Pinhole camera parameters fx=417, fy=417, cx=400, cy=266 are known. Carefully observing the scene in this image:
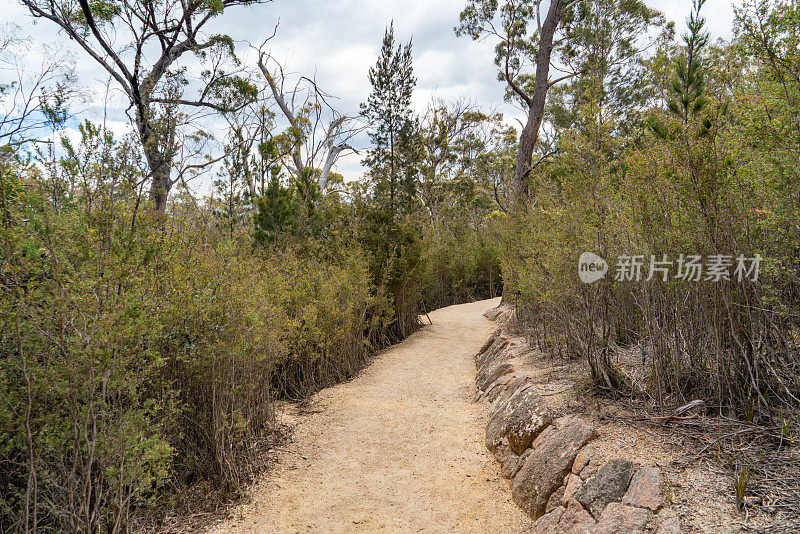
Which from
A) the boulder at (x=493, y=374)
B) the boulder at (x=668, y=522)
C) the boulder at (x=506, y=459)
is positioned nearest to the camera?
the boulder at (x=668, y=522)

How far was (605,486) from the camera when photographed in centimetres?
217

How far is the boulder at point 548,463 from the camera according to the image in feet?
8.34

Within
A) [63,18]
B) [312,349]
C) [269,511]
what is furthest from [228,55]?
[269,511]

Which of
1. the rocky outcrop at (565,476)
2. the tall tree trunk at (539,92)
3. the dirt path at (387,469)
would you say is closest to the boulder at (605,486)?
the rocky outcrop at (565,476)

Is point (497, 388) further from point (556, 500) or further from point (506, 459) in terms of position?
point (556, 500)

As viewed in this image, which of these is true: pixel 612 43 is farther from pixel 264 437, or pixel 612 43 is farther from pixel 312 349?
pixel 264 437

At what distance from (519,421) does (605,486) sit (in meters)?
1.09

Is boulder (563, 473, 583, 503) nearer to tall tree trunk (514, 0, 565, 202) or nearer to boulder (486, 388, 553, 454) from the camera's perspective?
boulder (486, 388, 553, 454)

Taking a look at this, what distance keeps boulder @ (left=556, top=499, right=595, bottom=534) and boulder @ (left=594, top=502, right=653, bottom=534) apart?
0.22ft

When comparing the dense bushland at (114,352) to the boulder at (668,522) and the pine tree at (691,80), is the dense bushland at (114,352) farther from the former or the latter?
the pine tree at (691,80)

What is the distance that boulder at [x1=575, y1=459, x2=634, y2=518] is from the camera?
2.11 metres

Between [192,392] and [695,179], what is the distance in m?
3.61

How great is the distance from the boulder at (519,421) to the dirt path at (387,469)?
0.68 feet

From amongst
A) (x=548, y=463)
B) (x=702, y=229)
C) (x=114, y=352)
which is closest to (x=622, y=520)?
(x=548, y=463)
